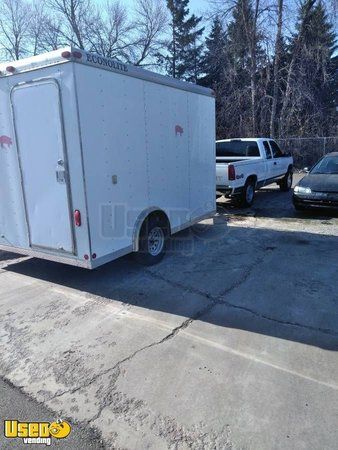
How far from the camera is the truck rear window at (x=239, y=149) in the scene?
39.7ft

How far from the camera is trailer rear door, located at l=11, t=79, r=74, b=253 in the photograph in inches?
191

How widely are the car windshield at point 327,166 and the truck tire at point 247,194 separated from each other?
175 cm


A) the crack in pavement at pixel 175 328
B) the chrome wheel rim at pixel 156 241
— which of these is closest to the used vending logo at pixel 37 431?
the crack in pavement at pixel 175 328

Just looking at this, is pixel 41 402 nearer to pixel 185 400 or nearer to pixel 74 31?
pixel 185 400

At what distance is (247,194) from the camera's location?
36.6ft

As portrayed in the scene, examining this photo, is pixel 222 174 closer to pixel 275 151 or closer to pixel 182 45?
pixel 275 151

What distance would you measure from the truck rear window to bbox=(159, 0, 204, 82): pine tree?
23.3 meters

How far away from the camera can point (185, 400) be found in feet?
10.2

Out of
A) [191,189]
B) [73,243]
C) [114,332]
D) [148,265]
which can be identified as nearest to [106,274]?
[148,265]

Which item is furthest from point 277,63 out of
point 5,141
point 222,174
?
point 5,141

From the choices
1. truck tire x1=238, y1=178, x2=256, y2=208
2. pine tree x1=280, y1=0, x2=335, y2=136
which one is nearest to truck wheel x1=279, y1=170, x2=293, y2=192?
truck tire x1=238, y1=178, x2=256, y2=208

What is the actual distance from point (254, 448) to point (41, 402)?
1734 millimetres

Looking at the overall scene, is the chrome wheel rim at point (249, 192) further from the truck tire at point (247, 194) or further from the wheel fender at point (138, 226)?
the wheel fender at point (138, 226)

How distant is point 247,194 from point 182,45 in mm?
27493
